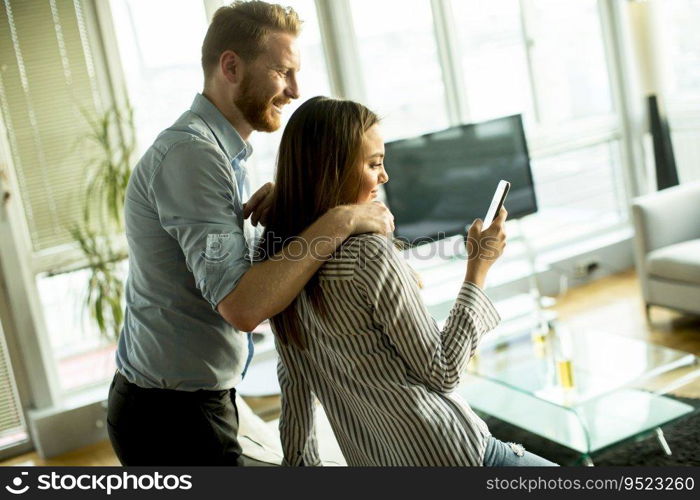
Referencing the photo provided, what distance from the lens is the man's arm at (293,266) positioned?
1.39 m

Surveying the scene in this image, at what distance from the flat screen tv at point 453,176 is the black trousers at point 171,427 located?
235 cm

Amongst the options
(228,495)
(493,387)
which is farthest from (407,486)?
(493,387)

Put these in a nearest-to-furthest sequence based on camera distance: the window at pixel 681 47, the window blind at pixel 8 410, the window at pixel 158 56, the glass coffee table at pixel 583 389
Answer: the glass coffee table at pixel 583 389 < the window blind at pixel 8 410 < the window at pixel 158 56 < the window at pixel 681 47

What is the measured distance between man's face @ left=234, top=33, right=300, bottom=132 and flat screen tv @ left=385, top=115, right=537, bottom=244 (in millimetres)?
2264

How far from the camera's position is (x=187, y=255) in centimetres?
148

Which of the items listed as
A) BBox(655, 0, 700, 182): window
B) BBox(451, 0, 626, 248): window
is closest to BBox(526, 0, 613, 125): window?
BBox(451, 0, 626, 248): window

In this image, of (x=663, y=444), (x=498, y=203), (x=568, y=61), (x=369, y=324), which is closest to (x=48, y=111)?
(x=498, y=203)

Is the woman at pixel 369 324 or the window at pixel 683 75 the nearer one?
the woman at pixel 369 324

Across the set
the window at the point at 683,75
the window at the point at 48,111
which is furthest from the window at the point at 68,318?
the window at the point at 683,75

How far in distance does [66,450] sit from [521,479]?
282 centimetres

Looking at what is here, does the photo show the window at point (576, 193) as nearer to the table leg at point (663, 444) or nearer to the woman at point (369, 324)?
the table leg at point (663, 444)

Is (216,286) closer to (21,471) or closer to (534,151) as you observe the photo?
(21,471)

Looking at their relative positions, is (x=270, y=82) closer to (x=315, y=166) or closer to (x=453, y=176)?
(x=315, y=166)

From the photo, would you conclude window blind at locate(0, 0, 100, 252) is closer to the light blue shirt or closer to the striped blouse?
the light blue shirt
